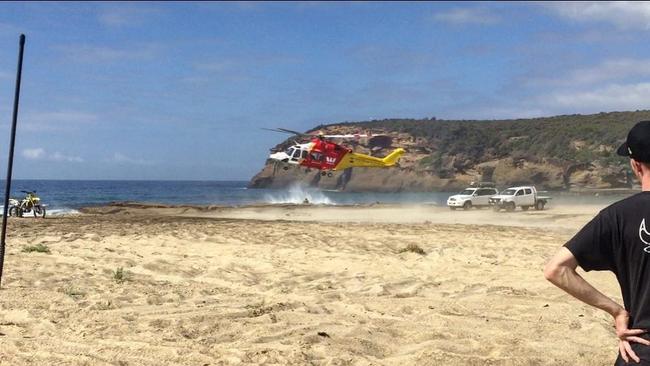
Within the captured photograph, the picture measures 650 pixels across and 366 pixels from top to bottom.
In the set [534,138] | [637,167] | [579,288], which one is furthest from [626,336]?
[534,138]

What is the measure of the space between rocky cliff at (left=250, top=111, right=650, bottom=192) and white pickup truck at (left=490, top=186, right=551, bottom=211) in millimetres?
47006

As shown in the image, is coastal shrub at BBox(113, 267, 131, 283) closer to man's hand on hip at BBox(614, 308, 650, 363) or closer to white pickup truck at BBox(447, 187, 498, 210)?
man's hand on hip at BBox(614, 308, 650, 363)

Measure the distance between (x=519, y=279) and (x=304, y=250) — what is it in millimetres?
4841

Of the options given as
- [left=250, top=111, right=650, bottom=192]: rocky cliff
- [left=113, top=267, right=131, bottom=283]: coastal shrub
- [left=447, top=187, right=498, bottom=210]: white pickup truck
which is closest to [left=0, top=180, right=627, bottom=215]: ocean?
[left=250, top=111, right=650, bottom=192]: rocky cliff

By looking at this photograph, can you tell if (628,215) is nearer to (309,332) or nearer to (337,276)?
(309,332)

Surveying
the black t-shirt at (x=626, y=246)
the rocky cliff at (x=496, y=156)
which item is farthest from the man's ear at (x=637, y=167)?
the rocky cliff at (x=496, y=156)

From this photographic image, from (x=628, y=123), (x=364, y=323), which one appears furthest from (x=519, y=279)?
(x=628, y=123)

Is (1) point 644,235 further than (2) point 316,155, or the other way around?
(2) point 316,155

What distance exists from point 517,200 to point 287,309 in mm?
32996

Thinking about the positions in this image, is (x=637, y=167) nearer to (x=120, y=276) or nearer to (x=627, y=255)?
(x=627, y=255)

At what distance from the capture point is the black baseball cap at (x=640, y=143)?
291 centimetres

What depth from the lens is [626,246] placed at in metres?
2.94

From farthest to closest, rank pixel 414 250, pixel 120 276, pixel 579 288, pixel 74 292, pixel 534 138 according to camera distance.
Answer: pixel 534 138 → pixel 414 250 → pixel 120 276 → pixel 74 292 → pixel 579 288

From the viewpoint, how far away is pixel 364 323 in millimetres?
6984
